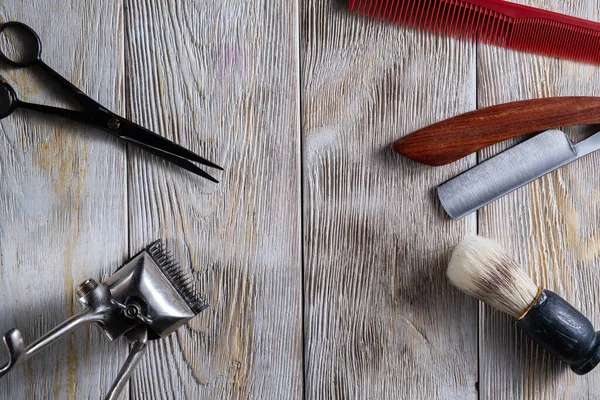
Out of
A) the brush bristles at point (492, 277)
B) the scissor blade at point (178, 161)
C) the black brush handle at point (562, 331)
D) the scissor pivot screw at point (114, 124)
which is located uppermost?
the scissor pivot screw at point (114, 124)

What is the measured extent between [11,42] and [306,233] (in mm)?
390

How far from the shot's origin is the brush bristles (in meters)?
0.70

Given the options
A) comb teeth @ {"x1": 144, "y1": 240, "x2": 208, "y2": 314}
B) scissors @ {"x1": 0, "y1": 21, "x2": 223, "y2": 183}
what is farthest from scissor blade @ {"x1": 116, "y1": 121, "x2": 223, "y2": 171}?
comb teeth @ {"x1": 144, "y1": 240, "x2": 208, "y2": 314}

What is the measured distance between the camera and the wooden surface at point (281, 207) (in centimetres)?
69

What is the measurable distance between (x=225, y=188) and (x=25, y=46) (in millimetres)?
266

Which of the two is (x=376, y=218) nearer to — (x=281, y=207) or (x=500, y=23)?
(x=281, y=207)

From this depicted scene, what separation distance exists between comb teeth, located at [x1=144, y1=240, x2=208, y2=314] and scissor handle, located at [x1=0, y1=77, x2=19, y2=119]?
0.68 feet

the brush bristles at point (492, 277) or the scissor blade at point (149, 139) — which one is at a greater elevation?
the scissor blade at point (149, 139)

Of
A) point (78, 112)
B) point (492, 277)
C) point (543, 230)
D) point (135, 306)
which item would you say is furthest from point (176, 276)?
point (543, 230)

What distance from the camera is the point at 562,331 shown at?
2.33 ft

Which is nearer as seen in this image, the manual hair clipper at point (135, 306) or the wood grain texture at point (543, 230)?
the manual hair clipper at point (135, 306)

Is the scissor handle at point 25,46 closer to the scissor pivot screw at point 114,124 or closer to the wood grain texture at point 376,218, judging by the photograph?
the scissor pivot screw at point 114,124

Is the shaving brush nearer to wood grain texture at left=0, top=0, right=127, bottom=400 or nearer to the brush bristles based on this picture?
the brush bristles

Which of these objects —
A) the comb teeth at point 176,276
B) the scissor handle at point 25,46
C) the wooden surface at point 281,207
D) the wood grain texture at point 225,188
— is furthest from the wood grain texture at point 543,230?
the scissor handle at point 25,46
